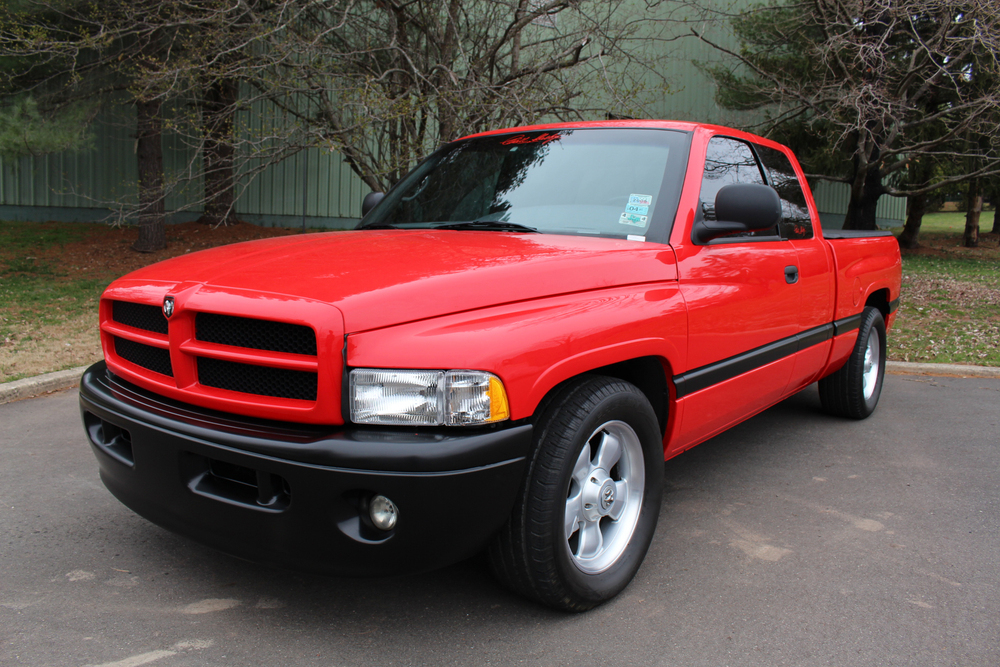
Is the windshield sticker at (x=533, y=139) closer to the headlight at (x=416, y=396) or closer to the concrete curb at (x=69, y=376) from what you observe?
the headlight at (x=416, y=396)

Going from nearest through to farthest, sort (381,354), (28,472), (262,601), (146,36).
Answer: (381,354)
(262,601)
(28,472)
(146,36)

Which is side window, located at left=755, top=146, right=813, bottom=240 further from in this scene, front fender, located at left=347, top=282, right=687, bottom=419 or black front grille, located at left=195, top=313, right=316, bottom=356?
black front grille, located at left=195, top=313, right=316, bottom=356

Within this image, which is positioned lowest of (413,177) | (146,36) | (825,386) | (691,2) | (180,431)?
(825,386)

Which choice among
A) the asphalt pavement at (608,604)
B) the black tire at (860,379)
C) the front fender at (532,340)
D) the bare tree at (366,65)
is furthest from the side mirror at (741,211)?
the bare tree at (366,65)

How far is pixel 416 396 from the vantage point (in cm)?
221

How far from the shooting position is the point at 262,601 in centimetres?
277

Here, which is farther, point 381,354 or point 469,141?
point 469,141

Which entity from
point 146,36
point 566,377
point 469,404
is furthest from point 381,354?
point 146,36

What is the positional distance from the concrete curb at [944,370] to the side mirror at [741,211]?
479 cm

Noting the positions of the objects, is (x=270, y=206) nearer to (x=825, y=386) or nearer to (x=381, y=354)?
(x=825, y=386)

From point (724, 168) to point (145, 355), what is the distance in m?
2.72

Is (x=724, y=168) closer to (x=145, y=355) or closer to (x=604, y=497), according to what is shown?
(x=604, y=497)

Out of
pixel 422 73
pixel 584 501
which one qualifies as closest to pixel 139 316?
pixel 584 501

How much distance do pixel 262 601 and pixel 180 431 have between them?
772 mm
